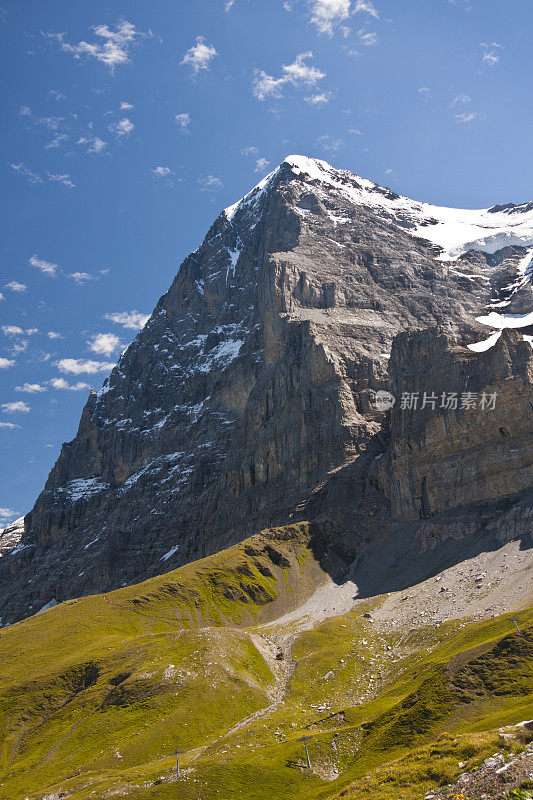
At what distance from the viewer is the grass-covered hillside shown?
71.1 meters

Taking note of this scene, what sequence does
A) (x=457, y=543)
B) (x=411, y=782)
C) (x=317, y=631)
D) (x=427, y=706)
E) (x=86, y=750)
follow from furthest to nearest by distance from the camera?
(x=457, y=543) → (x=317, y=631) → (x=86, y=750) → (x=427, y=706) → (x=411, y=782)

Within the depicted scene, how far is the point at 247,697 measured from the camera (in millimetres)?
111875

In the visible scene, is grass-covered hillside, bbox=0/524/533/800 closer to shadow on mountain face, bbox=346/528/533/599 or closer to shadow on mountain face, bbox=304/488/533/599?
shadow on mountain face, bbox=304/488/533/599

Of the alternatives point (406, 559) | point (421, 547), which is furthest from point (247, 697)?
point (421, 547)

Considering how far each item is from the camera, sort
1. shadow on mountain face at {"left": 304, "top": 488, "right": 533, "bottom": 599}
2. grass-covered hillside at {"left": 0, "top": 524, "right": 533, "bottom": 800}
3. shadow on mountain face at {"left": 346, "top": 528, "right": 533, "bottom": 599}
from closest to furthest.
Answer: grass-covered hillside at {"left": 0, "top": 524, "right": 533, "bottom": 800} < shadow on mountain face at {"left": 304, "top": 488, "right": 533, "bottom": 599} < shadow on mountain face at {"left": 346, "top": 528, "right": 533, "bottom": 599}

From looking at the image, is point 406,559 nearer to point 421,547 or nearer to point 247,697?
point 421,547

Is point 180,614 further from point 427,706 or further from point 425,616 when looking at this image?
point 427,706

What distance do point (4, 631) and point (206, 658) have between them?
295 feet

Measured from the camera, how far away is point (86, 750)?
101125 millimetres

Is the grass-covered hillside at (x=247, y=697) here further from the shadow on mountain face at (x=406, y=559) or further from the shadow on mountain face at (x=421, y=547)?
the shadow on mountain face at (x=406, y=559)

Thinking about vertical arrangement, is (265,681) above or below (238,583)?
below

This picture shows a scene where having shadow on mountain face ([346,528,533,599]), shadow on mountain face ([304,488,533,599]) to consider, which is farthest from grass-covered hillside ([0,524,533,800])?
shadow on mountain face ([346,528,533,599])

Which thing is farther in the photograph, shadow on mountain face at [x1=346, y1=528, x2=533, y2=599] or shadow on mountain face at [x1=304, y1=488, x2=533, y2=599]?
shadow on mountain face at [x1=346, y1=528, x2=533, y2=599]

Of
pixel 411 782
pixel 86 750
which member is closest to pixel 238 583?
pixel 86 750
